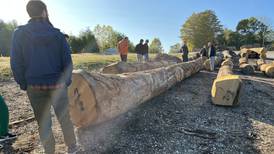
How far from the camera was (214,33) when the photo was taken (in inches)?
2293

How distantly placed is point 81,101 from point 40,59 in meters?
1.29

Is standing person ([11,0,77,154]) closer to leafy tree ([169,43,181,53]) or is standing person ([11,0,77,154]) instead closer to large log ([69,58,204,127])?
large log ([69,58,204,127])

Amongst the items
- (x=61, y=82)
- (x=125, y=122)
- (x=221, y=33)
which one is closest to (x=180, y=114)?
(x=125, y=122)

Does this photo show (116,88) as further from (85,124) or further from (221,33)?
(221,33)

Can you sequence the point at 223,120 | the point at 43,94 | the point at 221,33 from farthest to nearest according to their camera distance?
the point at 221,33, the point at 223,120, the point at 43,94

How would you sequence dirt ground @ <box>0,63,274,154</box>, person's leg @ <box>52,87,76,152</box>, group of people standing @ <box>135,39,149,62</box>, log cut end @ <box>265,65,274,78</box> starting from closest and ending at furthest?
person's leg @ <box>52,87,76,152</box>
dirt ground @ <box>0,63,274,154</box>
log cut end @ <box>265,65,274,78</box>
group of people standing @ <box>135,39,149,62</box>

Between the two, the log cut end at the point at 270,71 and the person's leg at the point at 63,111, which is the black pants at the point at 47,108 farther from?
the log cut end at the point at 270,71

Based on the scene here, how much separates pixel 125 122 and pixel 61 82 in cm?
193

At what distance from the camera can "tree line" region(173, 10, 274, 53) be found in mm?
56500

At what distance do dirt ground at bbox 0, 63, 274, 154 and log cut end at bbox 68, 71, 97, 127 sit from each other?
253mm

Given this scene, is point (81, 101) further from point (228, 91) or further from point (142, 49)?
point (142, 49)

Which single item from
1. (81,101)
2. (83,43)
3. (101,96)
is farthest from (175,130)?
(83,43)

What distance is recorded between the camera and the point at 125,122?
15.8 ft

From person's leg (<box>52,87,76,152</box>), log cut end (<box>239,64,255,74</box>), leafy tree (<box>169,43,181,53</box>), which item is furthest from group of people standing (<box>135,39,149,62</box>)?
leafy tree (<box>169,43,181,53</box>)
